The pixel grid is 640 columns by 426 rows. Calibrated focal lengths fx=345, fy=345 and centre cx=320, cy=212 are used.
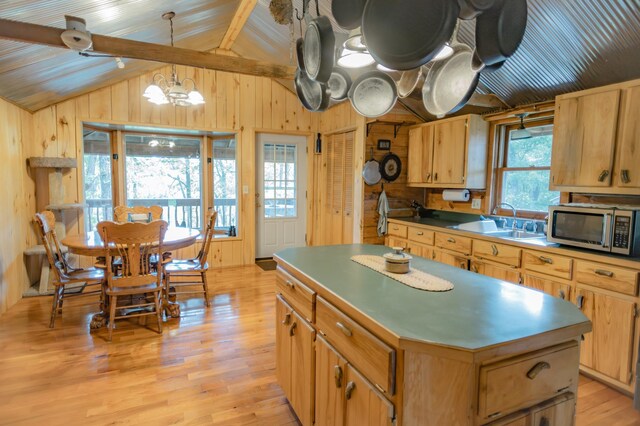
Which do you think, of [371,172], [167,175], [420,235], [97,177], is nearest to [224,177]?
[167,175]

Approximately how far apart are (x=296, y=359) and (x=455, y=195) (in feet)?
9.56

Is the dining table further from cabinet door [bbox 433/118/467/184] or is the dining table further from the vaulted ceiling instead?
cabinet door [bbox 433/118/467/184]

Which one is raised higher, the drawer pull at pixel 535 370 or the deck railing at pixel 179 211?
the deck railing at pixel 179 211

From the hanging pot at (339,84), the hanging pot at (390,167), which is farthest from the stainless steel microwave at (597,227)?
the hanging pot at (390,167)

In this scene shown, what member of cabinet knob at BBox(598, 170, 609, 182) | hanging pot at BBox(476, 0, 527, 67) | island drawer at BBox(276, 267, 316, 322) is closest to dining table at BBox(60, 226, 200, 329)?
island drawer at BBox(276, 267, 316, 322)

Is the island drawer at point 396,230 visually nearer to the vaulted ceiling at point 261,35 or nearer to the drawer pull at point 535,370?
the vaulted ceiling at point 261,35

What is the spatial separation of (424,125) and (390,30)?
10.6 feet

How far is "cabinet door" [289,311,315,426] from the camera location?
5.36 feet

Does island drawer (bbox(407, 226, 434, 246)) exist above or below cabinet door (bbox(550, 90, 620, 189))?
below

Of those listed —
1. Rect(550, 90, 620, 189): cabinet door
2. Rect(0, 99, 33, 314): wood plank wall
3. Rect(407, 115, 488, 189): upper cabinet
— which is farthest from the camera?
Rect(407, 115, 488, 189): upper cabinet

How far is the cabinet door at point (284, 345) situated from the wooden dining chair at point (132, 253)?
4.66 feet

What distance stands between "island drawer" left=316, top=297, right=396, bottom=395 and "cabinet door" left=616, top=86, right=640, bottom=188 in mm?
2375

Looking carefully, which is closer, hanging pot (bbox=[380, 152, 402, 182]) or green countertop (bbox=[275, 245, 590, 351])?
green countertop (bbox=[275, 245, 590, 351])

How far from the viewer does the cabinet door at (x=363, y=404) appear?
1.10m
